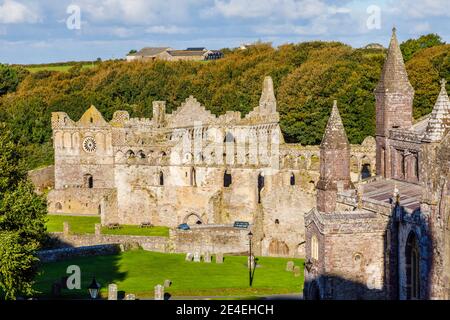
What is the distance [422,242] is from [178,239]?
25667 mm

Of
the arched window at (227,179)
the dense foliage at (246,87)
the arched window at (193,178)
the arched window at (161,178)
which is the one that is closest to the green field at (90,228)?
the arched window at (161,178)

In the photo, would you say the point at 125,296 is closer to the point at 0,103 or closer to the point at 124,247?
the point at 124,247

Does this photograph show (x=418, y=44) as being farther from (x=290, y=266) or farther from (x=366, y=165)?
(x=290, y=266)

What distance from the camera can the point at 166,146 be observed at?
7194cm

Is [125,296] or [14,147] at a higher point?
[14,147]

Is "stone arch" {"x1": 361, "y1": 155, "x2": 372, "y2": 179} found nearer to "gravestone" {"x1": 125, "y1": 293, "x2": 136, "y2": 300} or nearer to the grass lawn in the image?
the grass lawn

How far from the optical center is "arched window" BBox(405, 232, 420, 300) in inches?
1583

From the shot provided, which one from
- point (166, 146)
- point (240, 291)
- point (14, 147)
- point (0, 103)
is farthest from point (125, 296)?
point (0, 103)

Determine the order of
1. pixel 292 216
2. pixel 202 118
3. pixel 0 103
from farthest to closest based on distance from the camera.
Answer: pixel 0 103 < pixel 202 118 < pixel 292 216

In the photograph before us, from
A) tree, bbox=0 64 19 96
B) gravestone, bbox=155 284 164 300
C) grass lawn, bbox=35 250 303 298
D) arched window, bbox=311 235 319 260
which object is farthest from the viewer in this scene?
tree, bbox=0 64 19 96

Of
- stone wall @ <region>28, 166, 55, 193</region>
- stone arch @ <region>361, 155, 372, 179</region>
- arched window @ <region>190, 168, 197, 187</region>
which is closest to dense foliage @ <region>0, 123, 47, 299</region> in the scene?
arched window @ <region>190, 168, 197, 187</region>

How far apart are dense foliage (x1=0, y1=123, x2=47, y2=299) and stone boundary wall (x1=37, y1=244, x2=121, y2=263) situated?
11035 millimetres

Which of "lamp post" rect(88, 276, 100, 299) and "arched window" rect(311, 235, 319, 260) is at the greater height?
"arched window" rect(311, 235, 319, 260)

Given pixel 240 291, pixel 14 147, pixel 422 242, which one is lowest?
pixel 240 291
